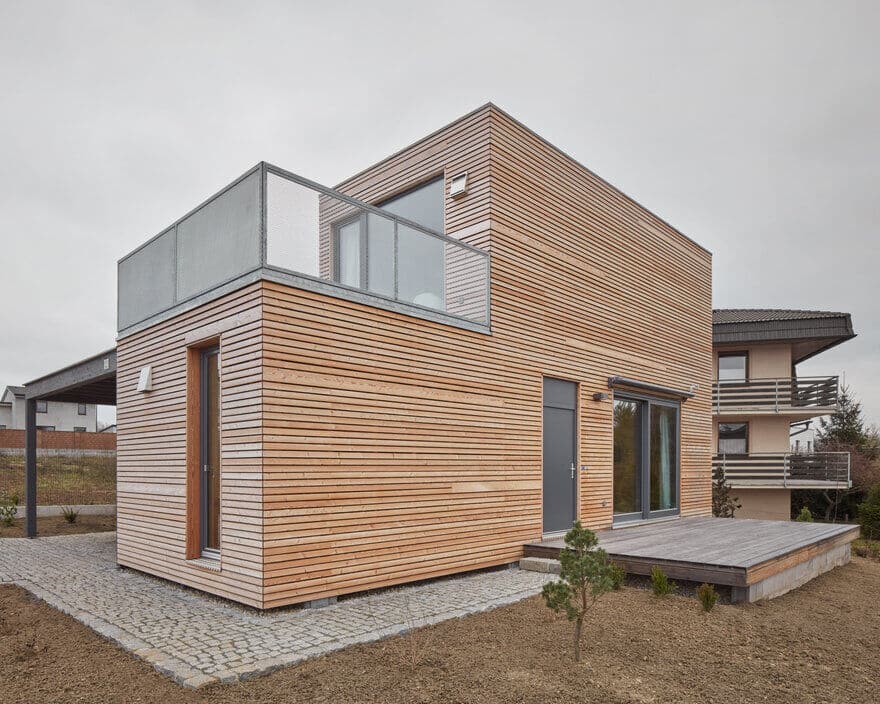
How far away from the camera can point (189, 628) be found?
5227mm

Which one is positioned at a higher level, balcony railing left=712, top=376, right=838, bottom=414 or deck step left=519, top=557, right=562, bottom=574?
balcony railing left=712, top=376, right=838, bottom=414

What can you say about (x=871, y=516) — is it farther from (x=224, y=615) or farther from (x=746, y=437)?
(x=224, y=615)

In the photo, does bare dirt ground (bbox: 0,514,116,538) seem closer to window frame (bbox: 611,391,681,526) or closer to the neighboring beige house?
window frame (bbox: 611,391,681,526)

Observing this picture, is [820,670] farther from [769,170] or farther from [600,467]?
[769,170]

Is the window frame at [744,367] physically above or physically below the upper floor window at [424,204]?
below

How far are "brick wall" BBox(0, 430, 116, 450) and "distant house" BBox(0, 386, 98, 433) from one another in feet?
75.4

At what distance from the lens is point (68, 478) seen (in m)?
17.1

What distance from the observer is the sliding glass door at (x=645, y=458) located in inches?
418

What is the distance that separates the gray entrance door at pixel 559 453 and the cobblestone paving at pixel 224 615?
4.57 ft

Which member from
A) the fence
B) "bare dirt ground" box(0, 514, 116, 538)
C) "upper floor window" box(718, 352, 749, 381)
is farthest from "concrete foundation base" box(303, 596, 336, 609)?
"upper floor window" box(718, 352, 749, 381)

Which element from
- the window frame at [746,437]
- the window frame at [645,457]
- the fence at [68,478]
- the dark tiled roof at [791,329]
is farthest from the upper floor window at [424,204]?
the window frame at [746,437]

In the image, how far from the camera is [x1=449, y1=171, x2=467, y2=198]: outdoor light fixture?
28.1 feet

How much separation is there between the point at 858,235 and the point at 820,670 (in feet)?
55.2

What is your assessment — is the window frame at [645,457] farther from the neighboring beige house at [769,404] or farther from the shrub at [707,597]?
the neighboring beige house at [769,404]
